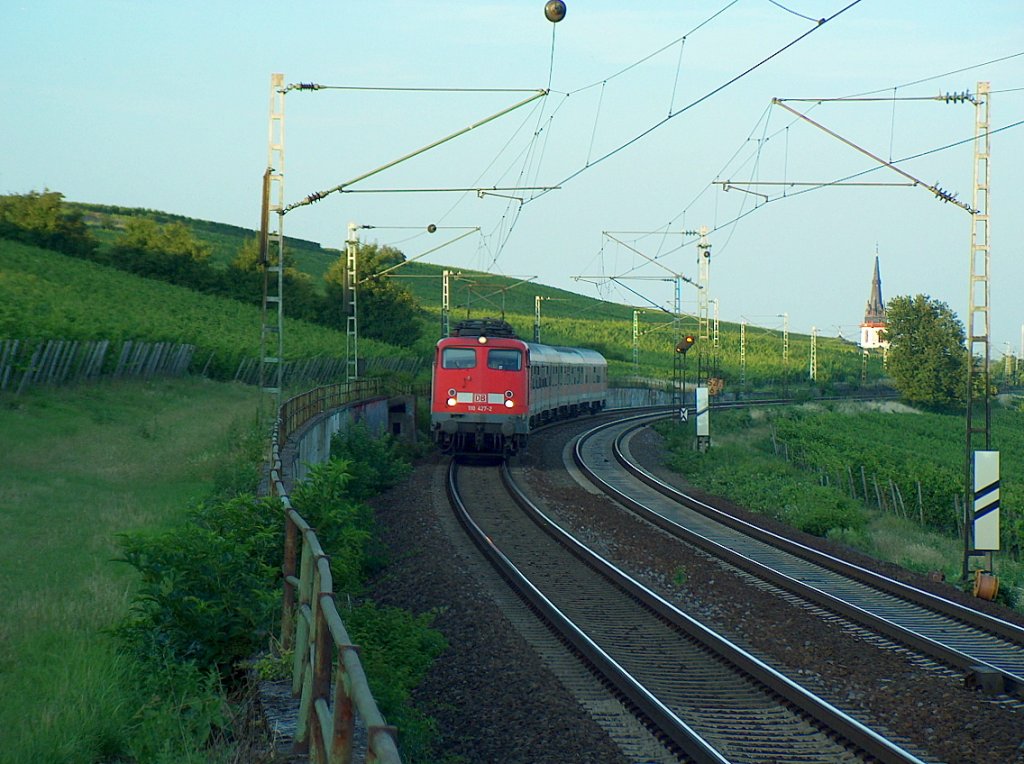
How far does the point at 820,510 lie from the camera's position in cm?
2277

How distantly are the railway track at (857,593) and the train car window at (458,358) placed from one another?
5.94 metres

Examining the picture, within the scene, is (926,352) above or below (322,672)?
above

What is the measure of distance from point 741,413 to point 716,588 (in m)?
40.0

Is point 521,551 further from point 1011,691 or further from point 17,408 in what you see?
point 17,408

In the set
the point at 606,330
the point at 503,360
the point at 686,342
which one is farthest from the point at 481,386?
the point at 606,330

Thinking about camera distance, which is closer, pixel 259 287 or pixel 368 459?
pixel 368 459

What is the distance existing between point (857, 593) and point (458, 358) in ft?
53.6

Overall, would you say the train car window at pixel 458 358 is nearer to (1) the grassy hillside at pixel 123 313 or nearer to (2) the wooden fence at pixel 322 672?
(1) the grassy hillside at pixel 123 313

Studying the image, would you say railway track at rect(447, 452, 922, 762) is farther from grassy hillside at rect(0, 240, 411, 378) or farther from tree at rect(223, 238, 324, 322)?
tree at rect(223, 238, 324, 322)

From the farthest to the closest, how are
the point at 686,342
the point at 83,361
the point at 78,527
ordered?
the point at 83,361, the point at 686,342, the point at 78,527

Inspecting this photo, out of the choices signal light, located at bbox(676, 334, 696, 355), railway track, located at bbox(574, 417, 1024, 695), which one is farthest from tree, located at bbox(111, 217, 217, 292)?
railway track, located at bbox(574, 417, 1024, 695)

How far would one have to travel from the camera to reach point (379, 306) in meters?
75.4

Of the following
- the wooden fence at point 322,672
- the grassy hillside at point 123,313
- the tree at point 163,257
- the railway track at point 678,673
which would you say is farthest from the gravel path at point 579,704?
the tree at point 163,257

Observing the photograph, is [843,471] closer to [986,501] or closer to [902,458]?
[902,458]
